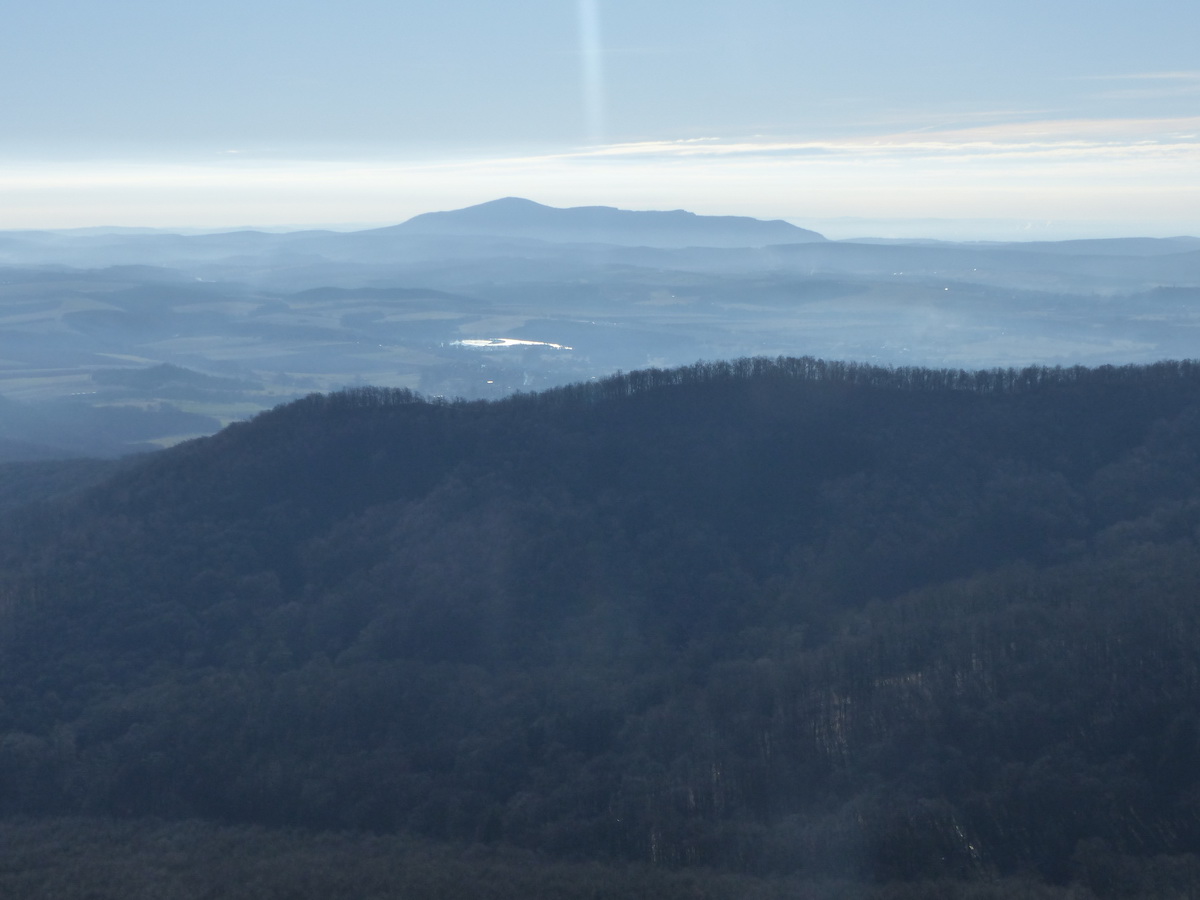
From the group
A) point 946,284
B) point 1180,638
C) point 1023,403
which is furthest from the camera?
point 946,284

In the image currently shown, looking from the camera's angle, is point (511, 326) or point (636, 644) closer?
point (636, 644)

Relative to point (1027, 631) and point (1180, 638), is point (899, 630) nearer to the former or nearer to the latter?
point (1027, 631)

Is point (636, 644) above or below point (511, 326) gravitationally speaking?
below

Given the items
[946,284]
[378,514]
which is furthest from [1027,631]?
[946,284]

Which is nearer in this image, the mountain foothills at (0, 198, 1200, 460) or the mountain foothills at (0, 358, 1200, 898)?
the mountain foothills at (0, 358, 1200, 898)
